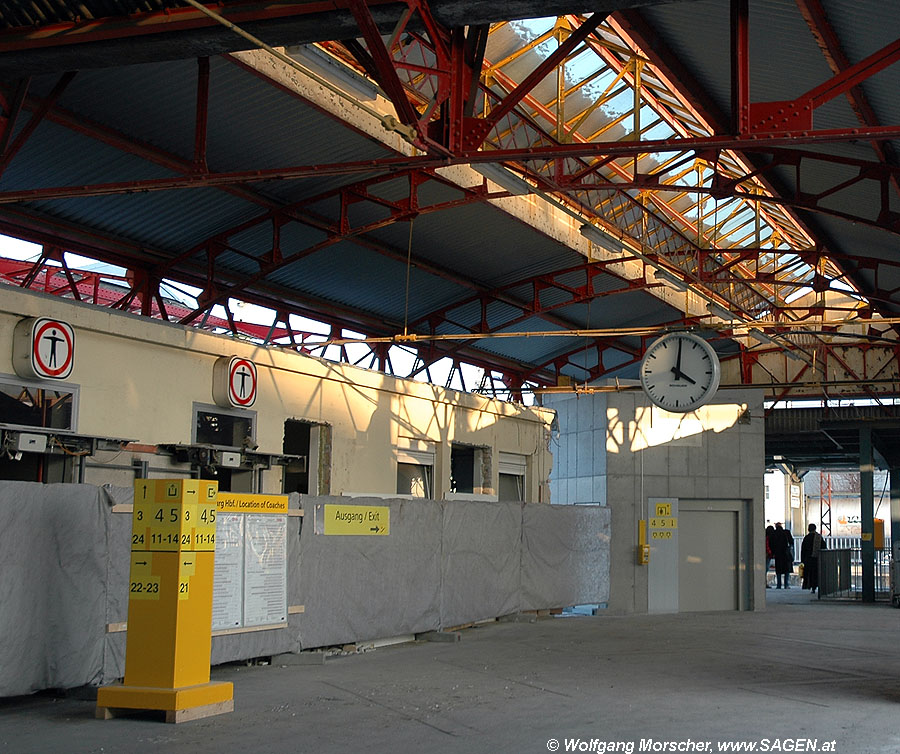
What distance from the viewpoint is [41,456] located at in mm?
14242

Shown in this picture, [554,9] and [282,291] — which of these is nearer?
[554,9]

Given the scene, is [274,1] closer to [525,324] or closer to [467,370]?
[525,324]

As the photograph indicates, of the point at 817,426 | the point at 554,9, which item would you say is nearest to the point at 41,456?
the point at 554,9

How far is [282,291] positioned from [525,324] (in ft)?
33.8

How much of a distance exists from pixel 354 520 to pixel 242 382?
357 centimetres

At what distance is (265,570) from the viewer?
A: 12.4 meters

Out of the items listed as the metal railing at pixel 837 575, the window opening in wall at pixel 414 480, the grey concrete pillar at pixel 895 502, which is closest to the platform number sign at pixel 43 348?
the window opening in wall at pixel 414 480

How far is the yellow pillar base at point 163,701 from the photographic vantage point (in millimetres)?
9164

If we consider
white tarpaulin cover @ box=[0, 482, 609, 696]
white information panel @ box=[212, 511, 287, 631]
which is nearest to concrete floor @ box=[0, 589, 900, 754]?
white tarpaulin cover @ box=[0, 482, 609, 696]

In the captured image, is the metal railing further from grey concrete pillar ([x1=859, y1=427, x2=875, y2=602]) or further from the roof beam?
the roof beam

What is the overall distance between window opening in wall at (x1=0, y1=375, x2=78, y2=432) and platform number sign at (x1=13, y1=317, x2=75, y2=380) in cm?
16

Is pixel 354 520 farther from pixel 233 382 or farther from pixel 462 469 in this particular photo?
pixel 462 469

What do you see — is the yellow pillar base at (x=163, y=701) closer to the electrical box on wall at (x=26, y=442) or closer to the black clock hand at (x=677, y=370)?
the electrical box on wall at (x=26, y=442)

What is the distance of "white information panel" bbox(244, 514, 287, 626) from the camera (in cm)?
1214
